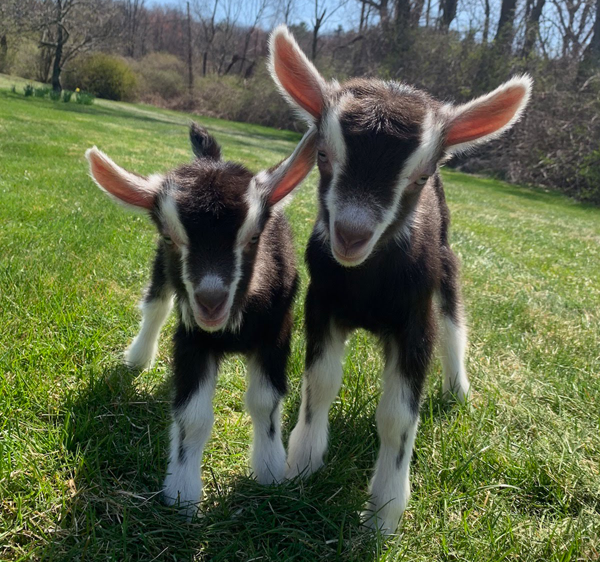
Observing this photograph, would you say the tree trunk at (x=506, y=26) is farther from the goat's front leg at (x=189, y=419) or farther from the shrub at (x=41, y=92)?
the goat's front leg at (x=189, y=419)

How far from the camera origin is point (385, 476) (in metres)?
2.32

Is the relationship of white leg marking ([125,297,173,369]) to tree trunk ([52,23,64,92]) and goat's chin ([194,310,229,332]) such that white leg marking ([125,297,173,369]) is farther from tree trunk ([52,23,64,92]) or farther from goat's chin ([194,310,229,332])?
tree trunk ([52,23,64,92])

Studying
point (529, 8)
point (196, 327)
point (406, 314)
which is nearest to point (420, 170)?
point (406, 314)

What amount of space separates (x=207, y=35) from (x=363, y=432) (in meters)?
52.6

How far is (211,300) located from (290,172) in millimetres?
831

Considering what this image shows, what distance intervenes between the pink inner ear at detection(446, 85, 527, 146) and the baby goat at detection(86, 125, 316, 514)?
676 millimetres

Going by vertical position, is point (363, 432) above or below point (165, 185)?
below

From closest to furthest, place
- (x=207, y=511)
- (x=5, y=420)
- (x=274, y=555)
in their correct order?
(x=274, y=555)
(x=207, y=511)
(x=5, y=420)

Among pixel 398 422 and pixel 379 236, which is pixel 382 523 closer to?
pixel 398 422

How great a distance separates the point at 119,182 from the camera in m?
2.38

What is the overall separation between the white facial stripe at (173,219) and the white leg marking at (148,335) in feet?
3.59

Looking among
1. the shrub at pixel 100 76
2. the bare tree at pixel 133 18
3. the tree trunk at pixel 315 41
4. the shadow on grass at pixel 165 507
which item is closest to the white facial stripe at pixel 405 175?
the shadow on grass at pixel 165 507

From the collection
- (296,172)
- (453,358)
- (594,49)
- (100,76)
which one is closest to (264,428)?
(296,172)

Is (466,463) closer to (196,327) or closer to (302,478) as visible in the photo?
(302,478)
